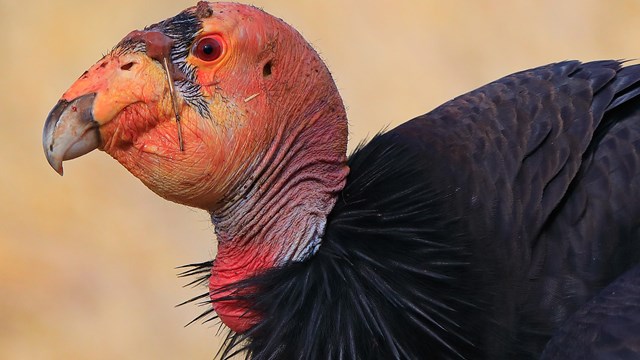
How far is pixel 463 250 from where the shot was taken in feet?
12.6

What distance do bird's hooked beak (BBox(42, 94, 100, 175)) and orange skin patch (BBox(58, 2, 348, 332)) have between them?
4 centimetres

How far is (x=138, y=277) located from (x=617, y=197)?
17.0 ft

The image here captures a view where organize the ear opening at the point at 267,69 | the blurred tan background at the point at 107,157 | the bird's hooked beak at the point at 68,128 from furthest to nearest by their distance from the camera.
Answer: the blurred tan background at the point at 107,157
the ear opening at the point at 267,69
the bird's hooked beak at the point at 68,128

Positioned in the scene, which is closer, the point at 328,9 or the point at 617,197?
the point at 617,197

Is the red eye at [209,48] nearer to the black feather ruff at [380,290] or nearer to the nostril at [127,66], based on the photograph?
the nostril at [127,66]

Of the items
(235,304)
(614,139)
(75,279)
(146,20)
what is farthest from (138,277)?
(614,139)

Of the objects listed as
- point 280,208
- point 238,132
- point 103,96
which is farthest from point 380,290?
point 103,96

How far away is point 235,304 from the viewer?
13.1 feet

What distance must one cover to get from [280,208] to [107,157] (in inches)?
233

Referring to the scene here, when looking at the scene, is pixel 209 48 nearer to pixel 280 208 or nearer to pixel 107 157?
pixel 280 208

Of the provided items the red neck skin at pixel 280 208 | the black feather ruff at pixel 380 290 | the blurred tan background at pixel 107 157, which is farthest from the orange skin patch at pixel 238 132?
the blurred tan background at pixel 107 157

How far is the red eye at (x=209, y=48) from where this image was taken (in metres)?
3.82

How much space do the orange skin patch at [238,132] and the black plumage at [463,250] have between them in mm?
131

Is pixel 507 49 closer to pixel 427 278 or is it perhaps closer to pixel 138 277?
pixel 138 277
